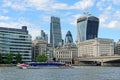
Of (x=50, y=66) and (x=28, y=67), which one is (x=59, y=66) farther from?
(x=28, y=67)

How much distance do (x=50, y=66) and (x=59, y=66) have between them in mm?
4538

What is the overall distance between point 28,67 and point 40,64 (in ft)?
25.0

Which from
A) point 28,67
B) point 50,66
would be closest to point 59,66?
point 50,66

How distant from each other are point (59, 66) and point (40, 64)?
31.4 feet

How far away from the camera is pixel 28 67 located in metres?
184

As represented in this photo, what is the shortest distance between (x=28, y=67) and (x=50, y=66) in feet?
38.8

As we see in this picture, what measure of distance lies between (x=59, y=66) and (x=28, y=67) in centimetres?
1621

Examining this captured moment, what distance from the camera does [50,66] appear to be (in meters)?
189
